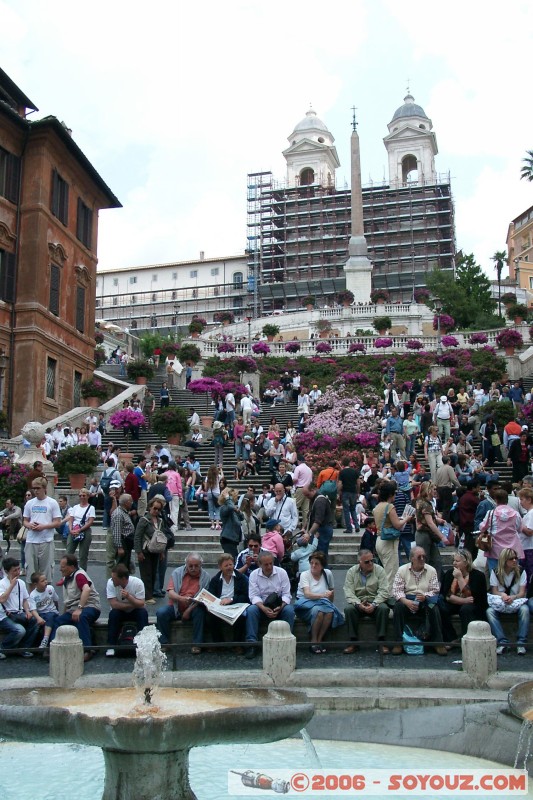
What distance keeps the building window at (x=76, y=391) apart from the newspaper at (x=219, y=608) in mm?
20031

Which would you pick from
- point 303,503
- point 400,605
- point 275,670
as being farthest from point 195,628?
point 303,503

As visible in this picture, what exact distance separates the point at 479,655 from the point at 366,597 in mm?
1623

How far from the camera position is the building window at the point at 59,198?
27609mm

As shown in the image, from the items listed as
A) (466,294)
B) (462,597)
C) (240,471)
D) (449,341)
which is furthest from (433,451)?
(466,294)

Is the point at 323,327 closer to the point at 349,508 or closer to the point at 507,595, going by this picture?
the point at 349,508

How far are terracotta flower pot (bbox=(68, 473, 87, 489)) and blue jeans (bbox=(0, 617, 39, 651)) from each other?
881cm

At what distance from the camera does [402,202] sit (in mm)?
78875

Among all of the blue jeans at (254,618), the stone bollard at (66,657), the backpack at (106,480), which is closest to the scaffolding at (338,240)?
the backpack at (106,480)

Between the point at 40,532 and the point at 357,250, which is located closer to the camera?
the point at 40,532

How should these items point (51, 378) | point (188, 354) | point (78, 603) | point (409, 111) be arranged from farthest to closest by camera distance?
point (409, 111), point (188, 354), point (51, 378), point (78, 603)

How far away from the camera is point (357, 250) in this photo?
66.8 meters

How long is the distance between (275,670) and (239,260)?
80.2m

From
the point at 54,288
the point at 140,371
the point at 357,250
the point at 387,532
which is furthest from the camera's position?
the point at 357,250

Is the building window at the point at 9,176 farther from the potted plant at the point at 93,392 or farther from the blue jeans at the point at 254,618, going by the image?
the blue jeans at the point at 254,618
